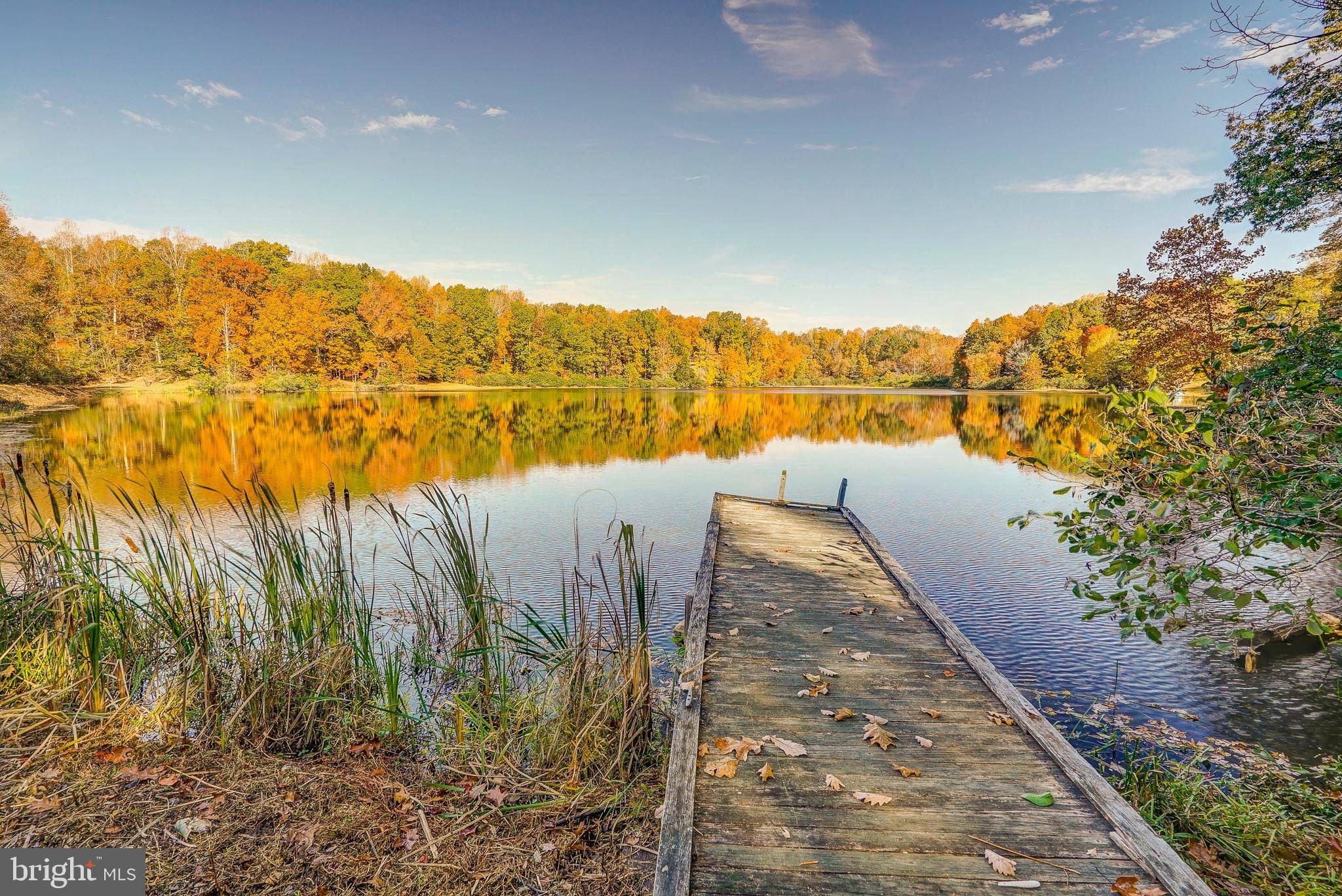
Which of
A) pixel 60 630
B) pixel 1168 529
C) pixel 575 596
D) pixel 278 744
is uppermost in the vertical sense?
pixel 1168 529

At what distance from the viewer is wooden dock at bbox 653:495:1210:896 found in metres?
2.77

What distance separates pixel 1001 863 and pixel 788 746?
1.29m

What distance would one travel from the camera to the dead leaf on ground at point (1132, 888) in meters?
2.61

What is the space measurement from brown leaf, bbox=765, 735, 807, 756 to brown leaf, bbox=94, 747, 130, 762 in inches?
159

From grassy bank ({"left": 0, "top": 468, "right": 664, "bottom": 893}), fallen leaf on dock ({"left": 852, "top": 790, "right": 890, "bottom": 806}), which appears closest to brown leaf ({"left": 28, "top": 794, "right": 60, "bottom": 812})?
grassy bank ({"left": 0, "top": 468, "right": 664, "bottom": 893})

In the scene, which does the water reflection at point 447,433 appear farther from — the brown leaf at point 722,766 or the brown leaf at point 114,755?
the brown leaf at point 722,766

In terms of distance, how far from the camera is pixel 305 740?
4102mm

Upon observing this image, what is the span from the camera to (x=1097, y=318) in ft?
251

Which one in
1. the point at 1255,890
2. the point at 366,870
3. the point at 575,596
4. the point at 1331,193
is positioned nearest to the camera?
the point at 366,870

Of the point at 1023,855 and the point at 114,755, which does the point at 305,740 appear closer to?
the point at 114,755

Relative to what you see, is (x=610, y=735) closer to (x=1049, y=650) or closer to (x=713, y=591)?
(x=713, y=591)

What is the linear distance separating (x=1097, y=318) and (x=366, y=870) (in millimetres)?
95205

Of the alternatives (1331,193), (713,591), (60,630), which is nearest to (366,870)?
(60,630)

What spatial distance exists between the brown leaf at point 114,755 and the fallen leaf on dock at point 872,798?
444 cm
